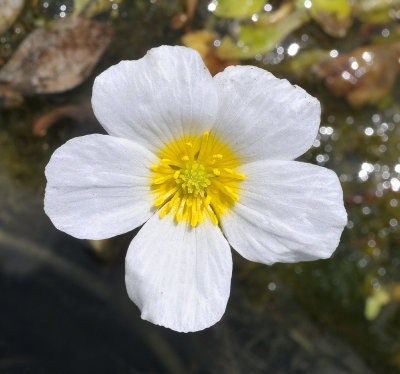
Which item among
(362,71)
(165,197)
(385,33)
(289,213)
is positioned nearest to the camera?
(289,213)

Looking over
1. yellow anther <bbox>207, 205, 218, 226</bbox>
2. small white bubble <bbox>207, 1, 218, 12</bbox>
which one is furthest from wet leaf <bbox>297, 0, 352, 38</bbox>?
yellow anther <bbox>207, 205, 218, 226</bbox>

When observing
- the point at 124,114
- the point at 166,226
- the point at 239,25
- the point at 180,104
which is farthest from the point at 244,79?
the point at 239,25

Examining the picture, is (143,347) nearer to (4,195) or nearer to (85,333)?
(85,333)

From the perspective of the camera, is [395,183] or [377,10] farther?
[395,183]

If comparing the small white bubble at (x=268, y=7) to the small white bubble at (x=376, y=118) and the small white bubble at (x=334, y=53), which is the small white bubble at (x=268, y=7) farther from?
the small white bubble at (x=376, y=118)

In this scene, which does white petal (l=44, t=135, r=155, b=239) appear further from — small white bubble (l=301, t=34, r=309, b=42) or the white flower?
small white bubble (l=301, t=34, r=309, b=42)

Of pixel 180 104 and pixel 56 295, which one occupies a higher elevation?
pixel 180 104

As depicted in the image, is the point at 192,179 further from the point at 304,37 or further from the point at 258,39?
the point at 304,37

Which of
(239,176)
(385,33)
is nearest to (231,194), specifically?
(239,176)
